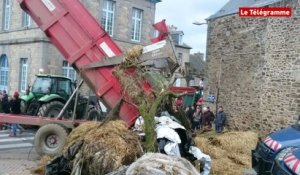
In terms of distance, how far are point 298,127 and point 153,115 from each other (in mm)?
2719

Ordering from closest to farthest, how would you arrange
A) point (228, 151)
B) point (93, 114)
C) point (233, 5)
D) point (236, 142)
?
1. point (228, 151)
2. point (236, 142)
3. point (93, 114)
4. point (233, 5)

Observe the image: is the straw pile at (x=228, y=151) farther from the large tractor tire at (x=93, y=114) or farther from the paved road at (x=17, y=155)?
the large tractor tire at (x=93, y=114)

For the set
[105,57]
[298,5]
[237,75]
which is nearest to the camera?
[105,57]

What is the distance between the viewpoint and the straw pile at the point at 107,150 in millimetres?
6785

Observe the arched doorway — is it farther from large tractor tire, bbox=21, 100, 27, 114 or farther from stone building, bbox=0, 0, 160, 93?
large tractor tire, bbox=21, 100, 27, 114

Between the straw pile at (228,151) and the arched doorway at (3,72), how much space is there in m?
22.2

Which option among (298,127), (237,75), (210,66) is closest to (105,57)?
(298,127)

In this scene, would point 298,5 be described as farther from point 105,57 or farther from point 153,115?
point 153,115

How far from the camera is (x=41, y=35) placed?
2438cm

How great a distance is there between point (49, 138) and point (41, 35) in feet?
51.2

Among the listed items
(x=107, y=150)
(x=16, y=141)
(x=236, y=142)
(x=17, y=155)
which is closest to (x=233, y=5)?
(x=236, y=142)

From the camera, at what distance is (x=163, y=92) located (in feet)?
26.6

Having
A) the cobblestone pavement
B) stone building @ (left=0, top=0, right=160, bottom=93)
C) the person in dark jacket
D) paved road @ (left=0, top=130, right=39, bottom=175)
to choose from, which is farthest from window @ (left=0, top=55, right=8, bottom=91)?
the cobblestone pavement

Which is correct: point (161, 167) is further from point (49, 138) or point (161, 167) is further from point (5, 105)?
point (5, 105)
